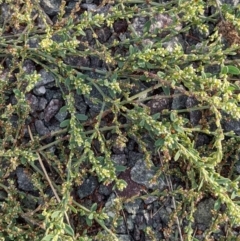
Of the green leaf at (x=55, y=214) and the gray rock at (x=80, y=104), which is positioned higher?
the gray rock at (x=80, y=104)

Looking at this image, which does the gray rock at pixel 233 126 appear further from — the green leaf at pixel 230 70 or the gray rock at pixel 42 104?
the gray rock at pixel 42 104

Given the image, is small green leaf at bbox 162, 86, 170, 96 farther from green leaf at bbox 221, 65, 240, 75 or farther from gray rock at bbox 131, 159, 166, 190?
gray rock at bbox 131, 159, 166, 190

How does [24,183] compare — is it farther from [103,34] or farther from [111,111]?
[103,34]

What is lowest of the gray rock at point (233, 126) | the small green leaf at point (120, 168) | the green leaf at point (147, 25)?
the small green leaf at point (120, 168)

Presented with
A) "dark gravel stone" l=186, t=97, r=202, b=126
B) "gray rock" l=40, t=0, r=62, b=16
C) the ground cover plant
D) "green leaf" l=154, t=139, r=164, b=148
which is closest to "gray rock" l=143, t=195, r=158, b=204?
the ground cover plant

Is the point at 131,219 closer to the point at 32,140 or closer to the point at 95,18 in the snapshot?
the point at 32,140

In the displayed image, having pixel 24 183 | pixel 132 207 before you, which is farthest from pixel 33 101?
pixel 132 207

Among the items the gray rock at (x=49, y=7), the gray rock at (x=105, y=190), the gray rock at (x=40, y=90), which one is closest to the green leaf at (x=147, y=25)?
the gray rock at (x=49, y=7)

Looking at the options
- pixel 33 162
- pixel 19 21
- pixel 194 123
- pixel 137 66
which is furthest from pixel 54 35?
pixel 194 123
